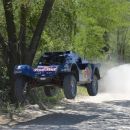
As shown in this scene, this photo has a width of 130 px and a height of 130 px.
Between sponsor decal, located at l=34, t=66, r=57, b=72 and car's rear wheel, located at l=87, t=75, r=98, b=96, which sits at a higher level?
sponsor decal, located at l=34, t=66, r=57, b=72

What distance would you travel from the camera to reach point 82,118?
17406mm

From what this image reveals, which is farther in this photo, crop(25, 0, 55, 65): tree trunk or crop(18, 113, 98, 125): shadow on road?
crop(25, 0, 55, 65): tree trunk

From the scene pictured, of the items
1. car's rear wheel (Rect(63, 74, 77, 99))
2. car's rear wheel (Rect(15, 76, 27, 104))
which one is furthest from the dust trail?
car's rear wheel (Rect(63, 74, 77, 99))

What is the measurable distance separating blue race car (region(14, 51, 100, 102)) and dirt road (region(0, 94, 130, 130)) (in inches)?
38.7

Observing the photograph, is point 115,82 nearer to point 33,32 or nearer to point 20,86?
point 33,32

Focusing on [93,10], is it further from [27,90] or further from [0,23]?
[27,90]

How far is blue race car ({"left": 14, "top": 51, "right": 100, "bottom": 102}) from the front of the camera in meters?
16.8

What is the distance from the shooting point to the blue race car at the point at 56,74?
55.3 feet

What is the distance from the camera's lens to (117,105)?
22.8m

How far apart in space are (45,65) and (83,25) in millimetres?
17743

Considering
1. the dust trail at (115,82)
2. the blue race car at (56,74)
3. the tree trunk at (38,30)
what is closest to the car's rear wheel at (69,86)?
the blue race car at (56,74)

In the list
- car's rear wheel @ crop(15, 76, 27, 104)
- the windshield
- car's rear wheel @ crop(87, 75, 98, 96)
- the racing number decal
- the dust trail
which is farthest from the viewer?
the dust trail

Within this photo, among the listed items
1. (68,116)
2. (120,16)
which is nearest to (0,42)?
(68,116)

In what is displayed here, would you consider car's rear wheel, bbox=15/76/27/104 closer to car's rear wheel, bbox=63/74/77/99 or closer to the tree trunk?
car's rear wheel, bbox=63/74/77/99
